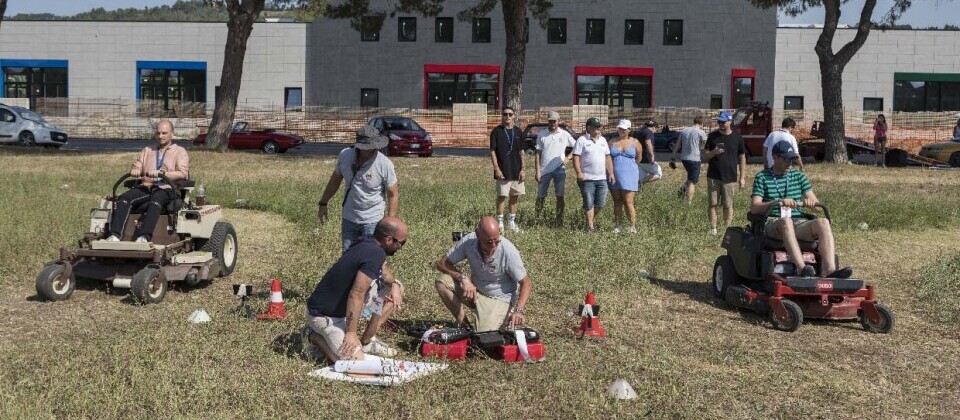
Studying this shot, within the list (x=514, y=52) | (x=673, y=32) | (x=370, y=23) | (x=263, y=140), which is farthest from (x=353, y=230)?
(x=673, y=32)

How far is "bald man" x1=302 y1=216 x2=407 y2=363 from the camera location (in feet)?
24.7

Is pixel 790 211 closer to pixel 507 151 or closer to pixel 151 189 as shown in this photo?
pixel 507 151

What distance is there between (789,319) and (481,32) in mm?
47323

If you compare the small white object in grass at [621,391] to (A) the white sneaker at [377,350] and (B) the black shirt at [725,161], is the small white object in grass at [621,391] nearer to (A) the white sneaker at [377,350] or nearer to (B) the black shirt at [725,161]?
(A) the white sneaker at [377,350]

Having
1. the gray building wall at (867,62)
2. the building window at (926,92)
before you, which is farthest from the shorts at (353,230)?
the building window at (926,92)

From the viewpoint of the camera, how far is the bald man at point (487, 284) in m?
8.34

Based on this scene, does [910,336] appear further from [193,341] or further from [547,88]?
[547,88]

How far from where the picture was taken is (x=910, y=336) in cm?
941

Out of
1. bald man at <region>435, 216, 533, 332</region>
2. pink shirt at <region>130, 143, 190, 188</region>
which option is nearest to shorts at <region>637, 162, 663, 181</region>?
pink shirt at <region>130, 143, 190, 188</region>

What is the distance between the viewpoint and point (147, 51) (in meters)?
→ 57.7

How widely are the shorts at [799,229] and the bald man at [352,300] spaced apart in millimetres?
3944

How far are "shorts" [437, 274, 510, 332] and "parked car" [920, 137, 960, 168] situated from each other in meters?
27.8

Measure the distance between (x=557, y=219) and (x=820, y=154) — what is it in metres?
21.8

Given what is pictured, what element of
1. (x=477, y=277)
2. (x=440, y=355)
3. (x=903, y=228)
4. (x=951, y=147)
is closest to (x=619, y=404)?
(x=440, y=355)
